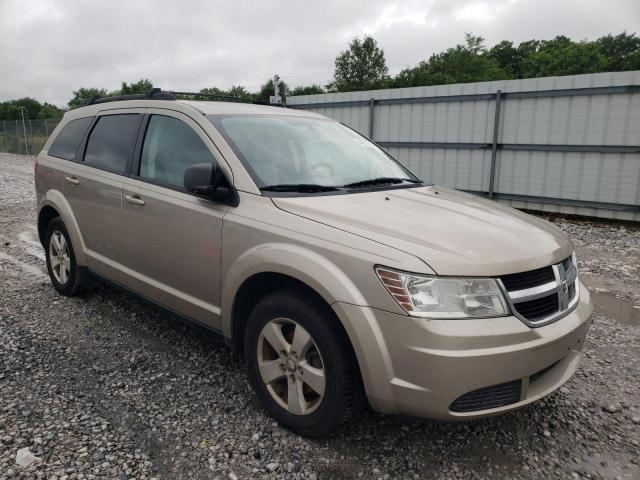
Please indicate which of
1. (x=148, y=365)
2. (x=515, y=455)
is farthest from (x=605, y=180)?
(x=148, y=365)

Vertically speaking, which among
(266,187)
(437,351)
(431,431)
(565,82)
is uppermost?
(565,82)

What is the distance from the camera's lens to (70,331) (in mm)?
4012

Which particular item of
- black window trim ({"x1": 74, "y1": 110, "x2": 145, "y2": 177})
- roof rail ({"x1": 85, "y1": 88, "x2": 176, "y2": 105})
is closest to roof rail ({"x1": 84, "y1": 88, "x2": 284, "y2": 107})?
roof rail ({"x1": 85, "y1": 88, "x2": 176, "y2": 105})

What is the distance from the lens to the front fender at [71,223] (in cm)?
425

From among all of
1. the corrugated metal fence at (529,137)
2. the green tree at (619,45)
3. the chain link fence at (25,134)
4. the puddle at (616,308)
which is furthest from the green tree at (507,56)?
the puddle at (616,308)

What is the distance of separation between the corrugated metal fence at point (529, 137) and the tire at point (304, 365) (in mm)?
8284

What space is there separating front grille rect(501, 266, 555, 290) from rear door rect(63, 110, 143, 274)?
8.98 feet

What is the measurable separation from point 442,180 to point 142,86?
192 feet

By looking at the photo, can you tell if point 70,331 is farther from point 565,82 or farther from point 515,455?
point 565,82

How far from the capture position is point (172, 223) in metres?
3.16

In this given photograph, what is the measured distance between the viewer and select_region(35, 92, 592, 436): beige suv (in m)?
2.14

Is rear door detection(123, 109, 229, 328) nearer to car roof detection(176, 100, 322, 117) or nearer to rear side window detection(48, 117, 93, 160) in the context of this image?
car roof detection(176, 100, 322, 117)

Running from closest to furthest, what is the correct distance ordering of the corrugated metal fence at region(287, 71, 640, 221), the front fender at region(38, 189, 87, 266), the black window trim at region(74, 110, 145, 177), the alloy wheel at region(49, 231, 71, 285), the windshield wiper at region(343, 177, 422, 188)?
the windshield wiper at region(343, 177, 422, 188) → the black window trim at region(74, 110, 145, 177) → the front fender at region(38, 189, 87, 266) → the alloy wheel at region(49, 231, 71, 285) → the corrugated metal fence at region(287, 71, 640, 221)

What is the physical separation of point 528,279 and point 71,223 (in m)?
3.70
